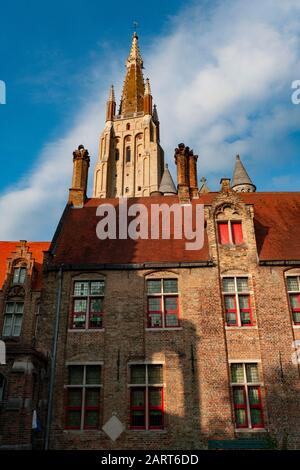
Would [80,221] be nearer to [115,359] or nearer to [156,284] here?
[156,284]

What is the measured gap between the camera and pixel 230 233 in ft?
56.5

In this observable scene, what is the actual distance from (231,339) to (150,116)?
182 ft

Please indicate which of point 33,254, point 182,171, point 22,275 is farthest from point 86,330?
point 33,254

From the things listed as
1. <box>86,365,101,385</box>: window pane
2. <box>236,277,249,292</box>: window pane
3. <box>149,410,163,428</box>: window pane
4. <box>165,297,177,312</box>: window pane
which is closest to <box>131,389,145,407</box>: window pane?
<box>149,410,163,428</box>: window pane

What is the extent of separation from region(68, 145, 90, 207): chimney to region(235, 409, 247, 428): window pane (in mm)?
12495

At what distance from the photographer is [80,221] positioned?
19984 mm

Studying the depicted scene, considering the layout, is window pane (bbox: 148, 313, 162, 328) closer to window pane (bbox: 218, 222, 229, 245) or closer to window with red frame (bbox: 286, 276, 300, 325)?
window pane (bbox: 218, 222, 229, 245)

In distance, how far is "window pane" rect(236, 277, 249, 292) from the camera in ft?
52.7

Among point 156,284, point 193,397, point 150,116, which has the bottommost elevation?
point 193,397

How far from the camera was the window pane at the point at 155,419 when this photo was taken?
14086mm

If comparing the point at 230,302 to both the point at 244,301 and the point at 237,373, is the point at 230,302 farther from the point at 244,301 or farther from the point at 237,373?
the point at 237,373

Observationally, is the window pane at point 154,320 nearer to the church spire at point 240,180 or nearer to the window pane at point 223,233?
the window pane at point 223,233
